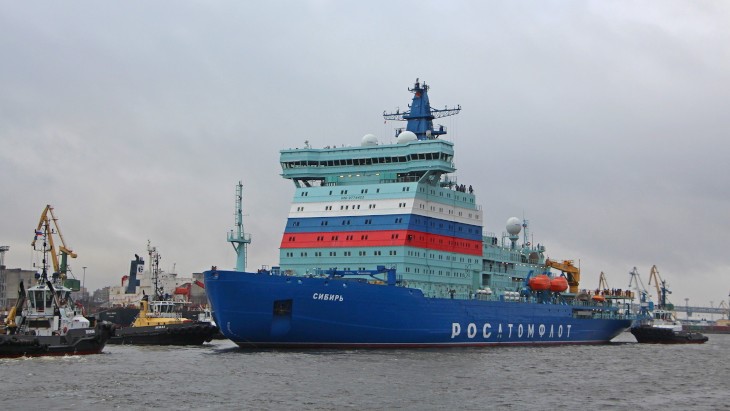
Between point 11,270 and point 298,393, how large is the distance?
345ft

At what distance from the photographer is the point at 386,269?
49.9 metres

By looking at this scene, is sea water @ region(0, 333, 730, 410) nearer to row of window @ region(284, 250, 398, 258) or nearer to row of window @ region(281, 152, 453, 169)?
row of window @ region(284, 250, 398, 258)

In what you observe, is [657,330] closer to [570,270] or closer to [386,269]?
[570,270]

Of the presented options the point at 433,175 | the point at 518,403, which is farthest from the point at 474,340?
the point at 518,403

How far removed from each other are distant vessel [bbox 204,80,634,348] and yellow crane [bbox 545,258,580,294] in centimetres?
639

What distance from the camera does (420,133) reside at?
198ft

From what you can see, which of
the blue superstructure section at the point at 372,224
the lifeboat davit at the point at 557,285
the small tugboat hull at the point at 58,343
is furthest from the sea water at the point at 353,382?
the lifeboat davit at the point at 557,285

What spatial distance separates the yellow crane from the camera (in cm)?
7075

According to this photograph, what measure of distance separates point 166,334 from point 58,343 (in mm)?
13448

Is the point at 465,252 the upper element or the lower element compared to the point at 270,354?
upper

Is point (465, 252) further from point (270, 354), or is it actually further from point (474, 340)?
point (270, 354)

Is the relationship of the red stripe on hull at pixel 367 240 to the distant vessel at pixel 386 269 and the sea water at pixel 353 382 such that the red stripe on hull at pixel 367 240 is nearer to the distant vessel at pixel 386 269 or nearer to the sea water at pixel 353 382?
the distant vessel at pixel 386 269

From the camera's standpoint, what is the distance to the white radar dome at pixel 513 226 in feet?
227

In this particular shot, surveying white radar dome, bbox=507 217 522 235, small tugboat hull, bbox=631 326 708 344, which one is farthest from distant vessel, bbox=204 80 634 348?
small tugboat hull, bbox=631 326 708 344
